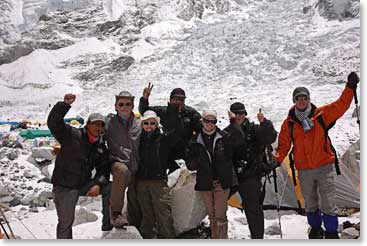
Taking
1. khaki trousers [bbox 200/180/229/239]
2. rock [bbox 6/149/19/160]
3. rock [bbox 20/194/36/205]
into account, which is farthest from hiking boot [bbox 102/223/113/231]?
rock [bbox 6/149/19/160]

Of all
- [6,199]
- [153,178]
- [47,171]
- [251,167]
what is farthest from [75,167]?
[47,171]

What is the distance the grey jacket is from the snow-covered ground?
2468 mm

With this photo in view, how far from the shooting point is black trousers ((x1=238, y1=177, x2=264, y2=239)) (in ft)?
8.32

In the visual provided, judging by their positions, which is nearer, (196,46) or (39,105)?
(39,105)

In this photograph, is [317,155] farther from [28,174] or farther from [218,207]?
[28,174]

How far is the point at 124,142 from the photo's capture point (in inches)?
101

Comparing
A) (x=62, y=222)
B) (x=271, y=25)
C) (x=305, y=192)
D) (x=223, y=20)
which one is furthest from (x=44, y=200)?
(x=223, y=20)

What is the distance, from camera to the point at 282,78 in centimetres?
757

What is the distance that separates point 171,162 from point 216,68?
6303 mm

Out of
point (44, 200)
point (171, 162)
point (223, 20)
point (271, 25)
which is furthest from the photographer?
point (223, 20)

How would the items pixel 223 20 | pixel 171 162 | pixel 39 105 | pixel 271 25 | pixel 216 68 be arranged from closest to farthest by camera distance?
pixel 171 162
pixel 39 105
pixel 216 68
pixel 271 25
pixel 223 20

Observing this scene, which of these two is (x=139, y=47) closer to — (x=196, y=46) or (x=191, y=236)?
(x=196, y=46)

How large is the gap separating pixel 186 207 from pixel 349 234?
3.73ft

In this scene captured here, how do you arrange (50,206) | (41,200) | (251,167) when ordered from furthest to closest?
(41,200)
(50,206)
(251,167)
